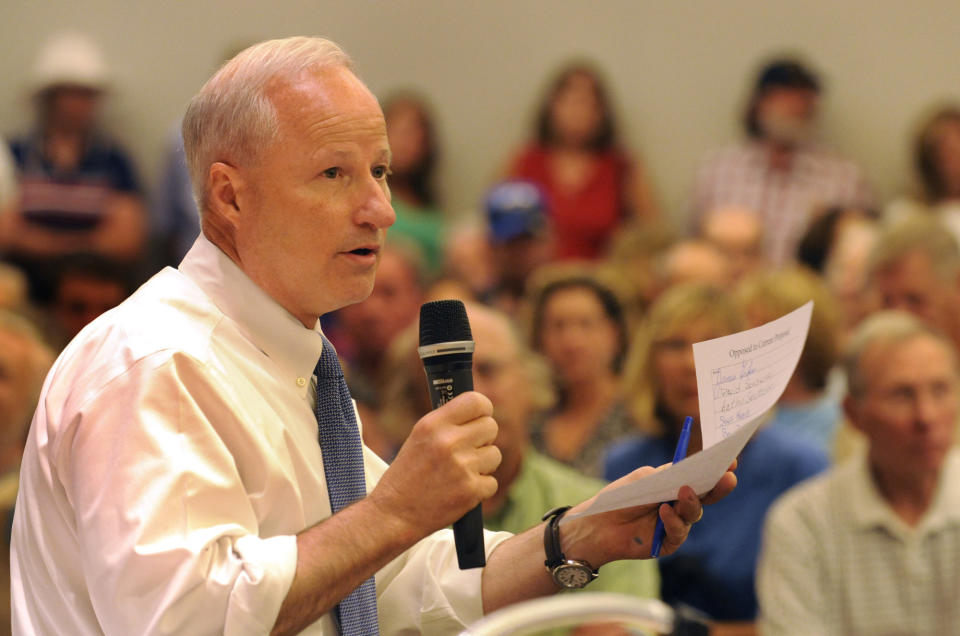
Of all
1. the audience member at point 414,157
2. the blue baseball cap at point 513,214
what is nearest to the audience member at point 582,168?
the audience member at point 414,157

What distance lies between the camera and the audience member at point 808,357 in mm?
4098

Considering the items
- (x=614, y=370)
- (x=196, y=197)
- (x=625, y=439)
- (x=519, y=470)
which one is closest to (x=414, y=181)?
(x=614, y=370)

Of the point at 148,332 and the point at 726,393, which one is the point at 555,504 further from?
the point at 148,332

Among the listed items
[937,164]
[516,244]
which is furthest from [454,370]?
[937,164]

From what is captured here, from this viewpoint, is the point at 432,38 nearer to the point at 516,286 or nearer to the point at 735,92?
the point at 735,92

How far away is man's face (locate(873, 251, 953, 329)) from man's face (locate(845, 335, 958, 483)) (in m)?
0.91

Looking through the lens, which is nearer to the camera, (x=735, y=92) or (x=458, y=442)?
(x=458, y=442)

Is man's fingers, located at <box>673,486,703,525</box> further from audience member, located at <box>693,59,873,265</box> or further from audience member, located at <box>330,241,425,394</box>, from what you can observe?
audience member, located at <box>693,59,873,265</box>

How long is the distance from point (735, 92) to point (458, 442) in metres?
5.59

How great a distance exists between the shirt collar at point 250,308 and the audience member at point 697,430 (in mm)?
1629

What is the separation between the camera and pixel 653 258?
561 cm

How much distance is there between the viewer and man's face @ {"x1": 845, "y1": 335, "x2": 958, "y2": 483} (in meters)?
3.34

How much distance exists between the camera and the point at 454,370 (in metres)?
1.61

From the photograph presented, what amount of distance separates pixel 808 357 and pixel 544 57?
10.8ft
